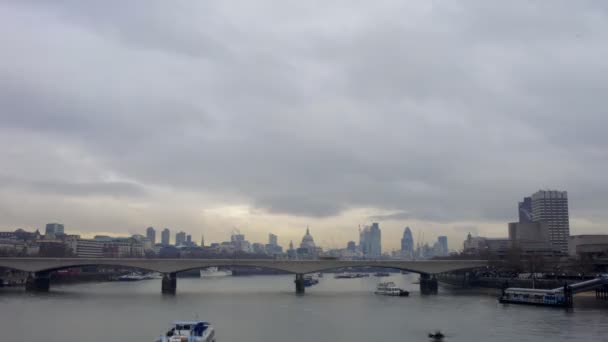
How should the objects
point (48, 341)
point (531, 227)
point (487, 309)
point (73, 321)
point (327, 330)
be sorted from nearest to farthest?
point (48, 341) → point (327, 330) → point (73, 321) → point (487, 309) → point (531, 227)

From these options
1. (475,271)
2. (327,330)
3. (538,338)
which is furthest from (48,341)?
(475,271)

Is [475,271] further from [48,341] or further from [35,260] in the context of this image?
[48,341]

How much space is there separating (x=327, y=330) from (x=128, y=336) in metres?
14.3

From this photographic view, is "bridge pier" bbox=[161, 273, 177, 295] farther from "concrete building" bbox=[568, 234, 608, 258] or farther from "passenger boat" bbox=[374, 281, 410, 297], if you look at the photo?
"concrete building" bbox=[568, 234, 608, 258]

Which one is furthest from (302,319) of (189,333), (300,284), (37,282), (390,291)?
(37,282)

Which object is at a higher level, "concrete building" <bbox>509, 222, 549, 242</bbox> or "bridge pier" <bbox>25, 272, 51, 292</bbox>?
"concrete building" <bbox>509, 222, 549, 242</bbox>

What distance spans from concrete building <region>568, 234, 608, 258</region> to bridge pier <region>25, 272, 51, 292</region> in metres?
85.9

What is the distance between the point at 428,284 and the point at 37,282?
58.8 metres

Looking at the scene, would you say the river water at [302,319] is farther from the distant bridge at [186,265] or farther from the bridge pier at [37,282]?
the bridge pier at [37,282]

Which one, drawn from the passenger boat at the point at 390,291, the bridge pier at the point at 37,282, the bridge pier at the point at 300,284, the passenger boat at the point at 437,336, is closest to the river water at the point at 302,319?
the passenger boat at the point at 437,336

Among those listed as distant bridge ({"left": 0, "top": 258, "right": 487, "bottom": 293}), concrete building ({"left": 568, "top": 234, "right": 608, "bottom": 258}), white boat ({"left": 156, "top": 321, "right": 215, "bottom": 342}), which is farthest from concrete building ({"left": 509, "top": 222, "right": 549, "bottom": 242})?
white boat ({"left": 156, "top": 321, "right": 215, "bottom": 342})

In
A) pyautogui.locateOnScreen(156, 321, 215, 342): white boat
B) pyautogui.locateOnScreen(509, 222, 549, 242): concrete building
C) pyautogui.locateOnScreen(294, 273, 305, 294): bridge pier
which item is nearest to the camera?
pyautogui.locateOnScreen(156, 321, 215, 342): white boat

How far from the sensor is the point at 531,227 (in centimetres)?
16738

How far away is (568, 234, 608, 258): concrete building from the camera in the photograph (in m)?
95.8
